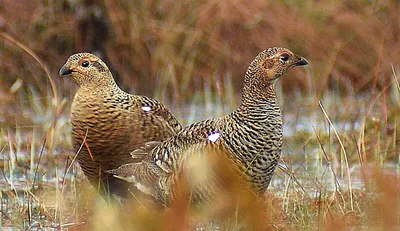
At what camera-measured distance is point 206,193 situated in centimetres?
443

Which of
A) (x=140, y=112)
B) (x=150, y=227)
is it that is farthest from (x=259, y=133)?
(x=150, y=227)

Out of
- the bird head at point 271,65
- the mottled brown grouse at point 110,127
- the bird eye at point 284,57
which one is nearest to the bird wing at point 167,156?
the mottled brown grouse at point 110,127

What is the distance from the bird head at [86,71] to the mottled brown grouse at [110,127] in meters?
0.02

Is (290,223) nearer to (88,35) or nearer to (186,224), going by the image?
(186,224)

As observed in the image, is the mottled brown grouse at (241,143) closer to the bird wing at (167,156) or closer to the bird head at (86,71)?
the bird wing at (167,156)

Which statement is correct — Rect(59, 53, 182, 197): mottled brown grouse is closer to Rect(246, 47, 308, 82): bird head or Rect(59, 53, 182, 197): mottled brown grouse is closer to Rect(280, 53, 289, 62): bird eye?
Rect(246, 47, 308, 82): bird head

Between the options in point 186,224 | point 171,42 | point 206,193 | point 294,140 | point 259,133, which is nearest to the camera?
point 186,224

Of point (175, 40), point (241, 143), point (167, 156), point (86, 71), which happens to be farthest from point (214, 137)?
→ point (175, 40)

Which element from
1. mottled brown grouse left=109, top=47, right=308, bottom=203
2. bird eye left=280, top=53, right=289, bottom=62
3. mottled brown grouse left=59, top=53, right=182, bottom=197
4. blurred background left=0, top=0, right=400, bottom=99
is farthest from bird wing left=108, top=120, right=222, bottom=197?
blurred background left=0, top=0, right=400, bottom=99

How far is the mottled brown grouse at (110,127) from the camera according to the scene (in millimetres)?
5336

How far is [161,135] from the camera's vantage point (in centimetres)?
546

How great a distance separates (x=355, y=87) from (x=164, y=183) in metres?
5.44

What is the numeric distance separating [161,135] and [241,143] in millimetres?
880

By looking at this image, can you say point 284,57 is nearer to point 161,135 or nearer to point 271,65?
point 271,65
